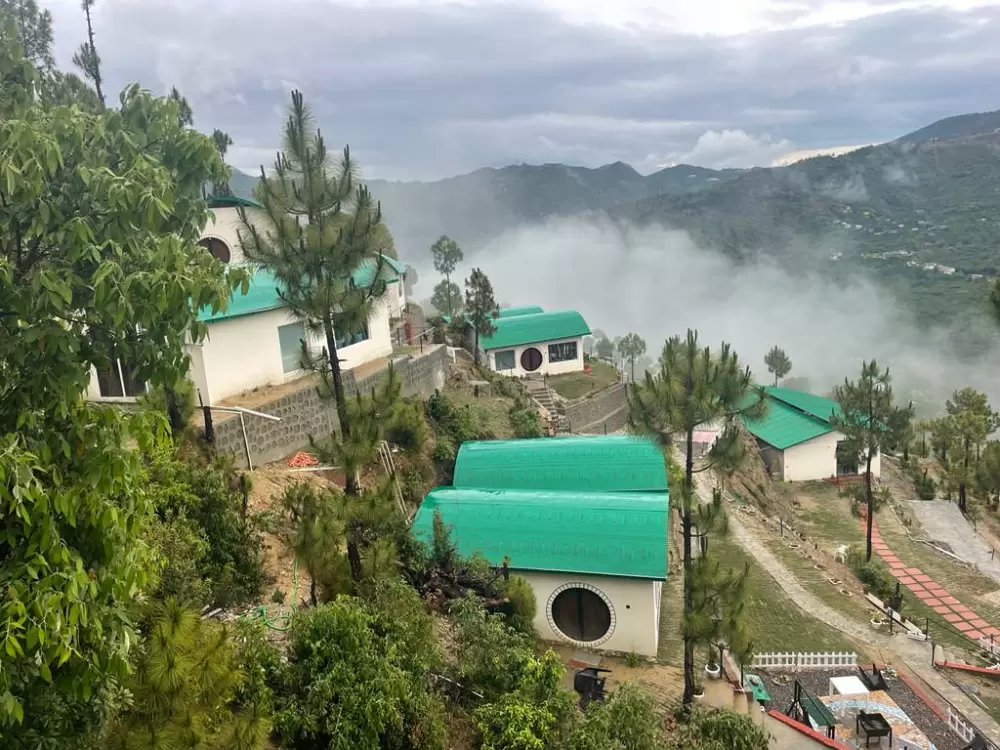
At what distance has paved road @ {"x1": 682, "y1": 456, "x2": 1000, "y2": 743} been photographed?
14.6 metres

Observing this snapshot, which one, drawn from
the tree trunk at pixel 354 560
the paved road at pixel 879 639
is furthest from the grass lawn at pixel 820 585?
the tree trunk at pixel 354 560

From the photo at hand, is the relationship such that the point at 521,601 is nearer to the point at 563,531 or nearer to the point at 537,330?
the point at 563,531

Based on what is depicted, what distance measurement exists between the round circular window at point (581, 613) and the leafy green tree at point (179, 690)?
10423 mm

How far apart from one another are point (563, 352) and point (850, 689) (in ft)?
98.9

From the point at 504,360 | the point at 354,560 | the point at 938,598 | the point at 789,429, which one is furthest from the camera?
the point at 504,360

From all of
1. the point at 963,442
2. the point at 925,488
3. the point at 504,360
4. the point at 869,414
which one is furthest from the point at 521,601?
the point at 925,488

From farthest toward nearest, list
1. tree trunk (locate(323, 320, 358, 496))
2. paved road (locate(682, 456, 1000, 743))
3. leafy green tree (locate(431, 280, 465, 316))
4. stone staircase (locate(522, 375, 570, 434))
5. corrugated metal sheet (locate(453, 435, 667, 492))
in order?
leafy green tree (locate(431, 280, 465, 316)), stone staircase (locate(522, 375, 570, 434)), corrugated metal sheet (locate(453, 435, 667, 492)), paved road (locate(682, 456, 1000, 743)), tree trunk (locate(323, 320, 358, 496))

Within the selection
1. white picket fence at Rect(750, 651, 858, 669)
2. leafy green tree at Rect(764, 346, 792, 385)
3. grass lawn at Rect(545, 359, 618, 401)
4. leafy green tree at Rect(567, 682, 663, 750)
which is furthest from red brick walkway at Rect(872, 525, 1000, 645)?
leafy green tree at Rect(764, 346, 792, 385)

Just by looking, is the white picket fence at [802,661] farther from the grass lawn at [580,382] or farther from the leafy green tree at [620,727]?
the grass lawn at [580,382]

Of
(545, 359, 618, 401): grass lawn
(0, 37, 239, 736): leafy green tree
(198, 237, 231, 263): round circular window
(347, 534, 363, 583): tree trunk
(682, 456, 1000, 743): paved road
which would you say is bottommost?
(682, 456, 1000, 743): paved road

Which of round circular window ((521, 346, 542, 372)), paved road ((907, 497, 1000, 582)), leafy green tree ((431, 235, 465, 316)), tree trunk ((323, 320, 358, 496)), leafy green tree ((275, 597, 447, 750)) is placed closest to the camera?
leafy green tree ((275, 597, 447, 750))

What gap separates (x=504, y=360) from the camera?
42.2 m

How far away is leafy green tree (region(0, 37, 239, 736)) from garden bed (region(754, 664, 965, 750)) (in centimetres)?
1405

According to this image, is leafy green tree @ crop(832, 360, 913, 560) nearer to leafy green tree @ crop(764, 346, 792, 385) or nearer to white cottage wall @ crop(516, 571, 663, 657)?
white cottage wall @ crop(516, 571, 663, 657)
